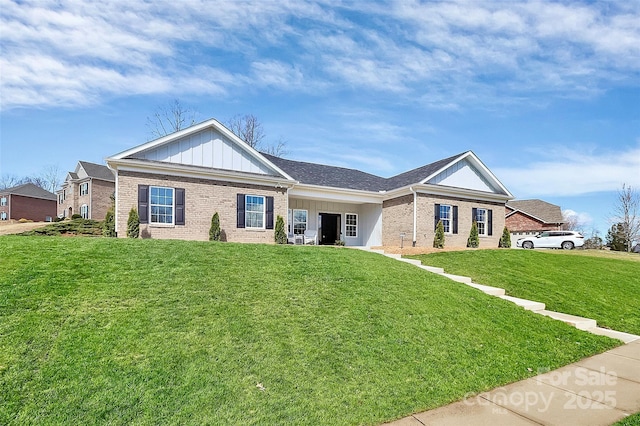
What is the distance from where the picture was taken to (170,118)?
1318 inches

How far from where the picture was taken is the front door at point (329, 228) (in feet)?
68.5

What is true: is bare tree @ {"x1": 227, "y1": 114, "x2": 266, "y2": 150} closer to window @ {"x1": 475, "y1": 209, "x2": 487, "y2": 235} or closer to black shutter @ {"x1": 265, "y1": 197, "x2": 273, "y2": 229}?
black shutter @ {"x1": 265, "y1": 197, "x2": 273, "y2": 229}

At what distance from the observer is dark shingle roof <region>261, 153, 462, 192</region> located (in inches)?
768

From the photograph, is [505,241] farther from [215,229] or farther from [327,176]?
[215,229]

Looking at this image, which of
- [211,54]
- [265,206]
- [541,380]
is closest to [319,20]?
[211,54]

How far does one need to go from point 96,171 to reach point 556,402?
41367 millimetres

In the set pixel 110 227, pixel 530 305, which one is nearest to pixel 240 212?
pixel 110 227

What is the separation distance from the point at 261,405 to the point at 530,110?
16623 millimetres

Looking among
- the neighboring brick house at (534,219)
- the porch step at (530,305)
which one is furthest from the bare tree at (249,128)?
the porch step at (530,305)

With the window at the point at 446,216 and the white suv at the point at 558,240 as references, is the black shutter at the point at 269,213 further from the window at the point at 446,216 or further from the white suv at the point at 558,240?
the white suv at the point at 558,240

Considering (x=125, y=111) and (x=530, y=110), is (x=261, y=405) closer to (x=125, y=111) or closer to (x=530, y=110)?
(x=125, y=111)

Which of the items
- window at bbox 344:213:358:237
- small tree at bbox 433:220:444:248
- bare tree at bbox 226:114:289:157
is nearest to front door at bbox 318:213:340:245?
window at bbox 344:213:358:237

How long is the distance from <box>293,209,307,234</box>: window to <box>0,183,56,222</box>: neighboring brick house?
131ft

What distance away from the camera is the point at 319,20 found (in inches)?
418
